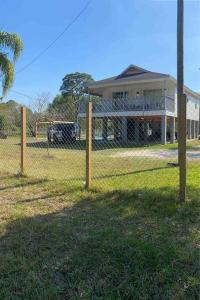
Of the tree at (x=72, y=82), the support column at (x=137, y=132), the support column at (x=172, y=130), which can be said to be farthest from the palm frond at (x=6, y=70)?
the tree at (x=72, y=82)

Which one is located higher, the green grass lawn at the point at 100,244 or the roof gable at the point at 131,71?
the roof gable at the point at 131,71

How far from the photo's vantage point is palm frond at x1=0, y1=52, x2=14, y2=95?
12.1 meters

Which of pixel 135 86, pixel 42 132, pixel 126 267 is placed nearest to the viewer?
pixel 126 267

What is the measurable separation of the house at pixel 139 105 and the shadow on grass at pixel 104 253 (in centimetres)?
1824

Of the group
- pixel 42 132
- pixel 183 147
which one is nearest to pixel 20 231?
pixel 183 147

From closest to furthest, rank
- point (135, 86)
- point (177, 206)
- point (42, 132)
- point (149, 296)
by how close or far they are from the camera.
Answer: point (149, 296) < point (177, 206) < point (135, 86) < point (42, 132)

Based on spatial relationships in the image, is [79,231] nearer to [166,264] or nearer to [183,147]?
[166,264]

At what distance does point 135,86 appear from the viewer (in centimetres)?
2936

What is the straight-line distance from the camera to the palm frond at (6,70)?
12117 millimetres

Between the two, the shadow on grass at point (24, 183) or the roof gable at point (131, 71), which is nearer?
the shadow on grass at point (24, 183)

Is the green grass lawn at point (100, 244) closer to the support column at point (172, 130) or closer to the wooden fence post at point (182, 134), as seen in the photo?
the wooden fence post at point (182, 134)

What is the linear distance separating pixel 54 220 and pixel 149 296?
7.72 feet

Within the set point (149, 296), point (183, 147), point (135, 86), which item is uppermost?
point (135, 86)

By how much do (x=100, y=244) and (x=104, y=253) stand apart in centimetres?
25
